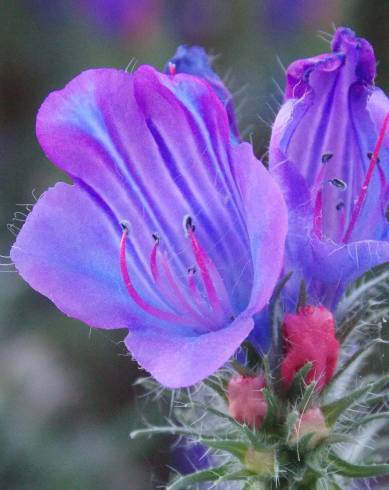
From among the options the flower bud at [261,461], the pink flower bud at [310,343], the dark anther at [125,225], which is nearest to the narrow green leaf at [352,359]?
the pink flower bud at [310,343]

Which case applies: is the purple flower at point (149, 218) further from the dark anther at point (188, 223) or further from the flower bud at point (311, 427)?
the flower bud at point (311, 427)

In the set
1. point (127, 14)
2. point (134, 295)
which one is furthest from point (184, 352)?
point (127, 14)

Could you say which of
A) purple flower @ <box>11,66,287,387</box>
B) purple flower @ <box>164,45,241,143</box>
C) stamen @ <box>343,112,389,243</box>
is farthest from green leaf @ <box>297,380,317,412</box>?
purple flower @ <box>164,45,241,143</box>

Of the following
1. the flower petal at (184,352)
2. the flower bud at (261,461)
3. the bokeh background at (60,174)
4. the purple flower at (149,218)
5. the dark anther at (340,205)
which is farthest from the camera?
the bokeh background at (60,174)

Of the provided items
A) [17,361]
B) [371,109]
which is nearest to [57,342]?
[17,361]

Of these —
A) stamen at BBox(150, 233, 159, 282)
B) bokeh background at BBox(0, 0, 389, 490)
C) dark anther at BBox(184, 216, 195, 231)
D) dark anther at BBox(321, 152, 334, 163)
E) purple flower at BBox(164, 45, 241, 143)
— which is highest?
purple flower at BBox(164, 45, 241, 143)

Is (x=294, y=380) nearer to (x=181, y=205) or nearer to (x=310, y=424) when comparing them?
(x=310, y=424)

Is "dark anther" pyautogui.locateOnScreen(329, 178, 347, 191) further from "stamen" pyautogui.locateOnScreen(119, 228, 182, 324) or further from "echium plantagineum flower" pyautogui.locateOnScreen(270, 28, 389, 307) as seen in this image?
"stamen" pyautogui.locateOnScreen(119, 228, 182, 324)
